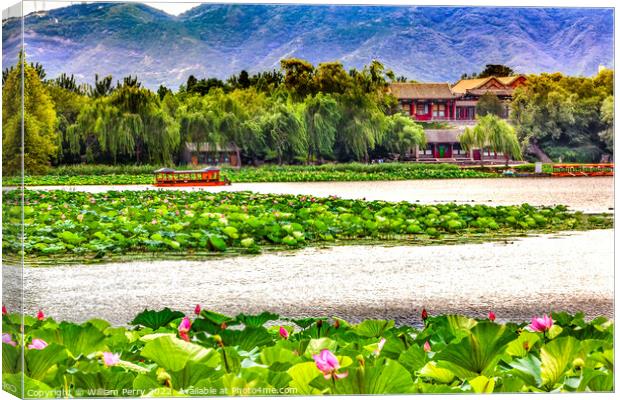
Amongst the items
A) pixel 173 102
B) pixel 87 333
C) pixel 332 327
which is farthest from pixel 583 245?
pixel 87 333

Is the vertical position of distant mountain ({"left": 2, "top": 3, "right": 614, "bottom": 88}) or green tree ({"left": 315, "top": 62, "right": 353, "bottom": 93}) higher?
distant mountain ({"left": 2, "top": 3, "right": 614, "bottom": 88})

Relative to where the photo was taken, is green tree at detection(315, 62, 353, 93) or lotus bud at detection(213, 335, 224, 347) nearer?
lotus bud at detection(213, 335, 224, 347)

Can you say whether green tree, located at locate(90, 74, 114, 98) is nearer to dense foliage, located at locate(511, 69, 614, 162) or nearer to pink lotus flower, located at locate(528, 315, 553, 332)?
dense foliage, located at locate(511, 69, 614, 162)

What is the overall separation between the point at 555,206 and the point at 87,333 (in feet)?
9.39

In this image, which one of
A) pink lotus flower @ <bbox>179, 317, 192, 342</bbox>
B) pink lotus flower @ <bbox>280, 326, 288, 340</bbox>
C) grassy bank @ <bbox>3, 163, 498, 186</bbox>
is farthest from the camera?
grassy bank @ <bbox>3, 163, 498, 186</bbox>

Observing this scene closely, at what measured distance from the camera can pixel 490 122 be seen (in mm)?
5738

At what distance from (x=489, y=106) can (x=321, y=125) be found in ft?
3.23

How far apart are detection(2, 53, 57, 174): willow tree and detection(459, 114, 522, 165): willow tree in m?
2.34

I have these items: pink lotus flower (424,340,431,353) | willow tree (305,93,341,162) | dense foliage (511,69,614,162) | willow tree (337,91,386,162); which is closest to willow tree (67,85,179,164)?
willow tree (305,93,341,162)

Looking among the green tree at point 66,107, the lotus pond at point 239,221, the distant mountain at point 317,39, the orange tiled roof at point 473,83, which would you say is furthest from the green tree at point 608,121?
the green tree at point 66,107

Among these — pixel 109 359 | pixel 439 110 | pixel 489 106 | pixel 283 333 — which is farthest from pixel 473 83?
pixel 109 359

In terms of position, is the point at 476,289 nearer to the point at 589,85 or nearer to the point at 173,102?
the point at 589,85

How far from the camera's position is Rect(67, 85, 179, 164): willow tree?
5.42 meters

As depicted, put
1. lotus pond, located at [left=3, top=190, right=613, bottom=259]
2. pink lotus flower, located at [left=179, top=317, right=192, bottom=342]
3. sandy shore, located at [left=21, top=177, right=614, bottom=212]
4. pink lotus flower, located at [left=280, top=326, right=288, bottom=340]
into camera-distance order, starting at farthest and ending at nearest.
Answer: sandy shore, located at [left=21, top=177, right=614, bottom=212] → lotus pond, located at [left=3, top=190, right=613, bottom=259] → pink lotus flower, located at [left=280, top=326, right=288, bottom=340] → pink lotus flower, located at [left=179, top=317, right=192, bottom=342]
